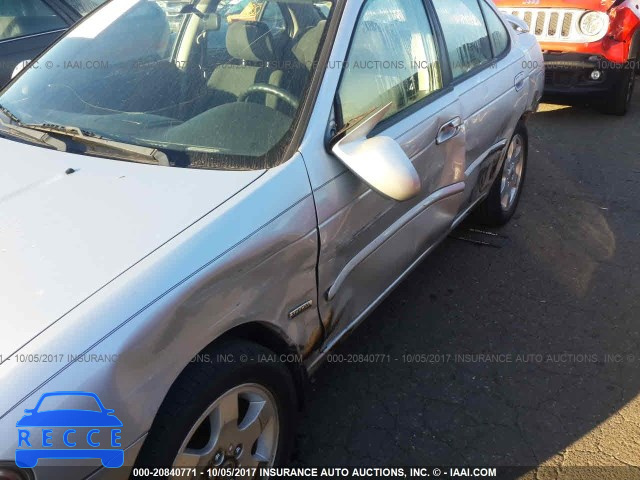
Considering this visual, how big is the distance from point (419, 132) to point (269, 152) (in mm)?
813

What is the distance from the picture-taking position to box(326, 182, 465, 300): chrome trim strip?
7.63 ft

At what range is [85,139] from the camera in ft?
7.51

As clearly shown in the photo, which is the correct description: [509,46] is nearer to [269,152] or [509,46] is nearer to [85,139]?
[269,152]

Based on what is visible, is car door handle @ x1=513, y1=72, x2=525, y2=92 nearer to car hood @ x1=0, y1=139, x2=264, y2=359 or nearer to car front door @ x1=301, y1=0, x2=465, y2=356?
car front door @ x1=301, y1=0, x2=465, y2=356

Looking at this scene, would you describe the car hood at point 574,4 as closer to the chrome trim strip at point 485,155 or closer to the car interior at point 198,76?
the chrome trim strip at point 485,155

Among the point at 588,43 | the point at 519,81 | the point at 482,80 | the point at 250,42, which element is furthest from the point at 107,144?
the point at 588,43

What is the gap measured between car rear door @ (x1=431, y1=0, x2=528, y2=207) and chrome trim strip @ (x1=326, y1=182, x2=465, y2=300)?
24 centimetres

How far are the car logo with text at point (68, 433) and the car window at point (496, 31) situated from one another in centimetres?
304

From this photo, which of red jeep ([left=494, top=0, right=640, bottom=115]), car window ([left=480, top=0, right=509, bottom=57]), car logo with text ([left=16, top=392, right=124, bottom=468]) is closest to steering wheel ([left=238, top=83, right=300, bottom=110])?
car logo with text ([left=16, top=392, right=124, bottom=468])

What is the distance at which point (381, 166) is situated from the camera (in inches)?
82.8

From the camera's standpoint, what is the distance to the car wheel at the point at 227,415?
5.54 ft

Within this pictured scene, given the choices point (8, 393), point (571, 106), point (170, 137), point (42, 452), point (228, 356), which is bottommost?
point (571, 106)

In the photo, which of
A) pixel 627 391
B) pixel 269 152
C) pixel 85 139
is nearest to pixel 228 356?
pixel 269 152

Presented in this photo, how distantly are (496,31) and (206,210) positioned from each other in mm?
2702
